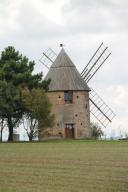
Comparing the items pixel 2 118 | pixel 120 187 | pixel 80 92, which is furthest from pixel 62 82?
pixel 120 187

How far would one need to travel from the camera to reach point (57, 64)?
75375 millimetres

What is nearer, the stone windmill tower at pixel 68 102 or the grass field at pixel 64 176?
the grass field at pixel 64 176

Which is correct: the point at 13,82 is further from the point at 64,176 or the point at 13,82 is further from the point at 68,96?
the point at 64,176

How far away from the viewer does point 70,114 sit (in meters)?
74.1

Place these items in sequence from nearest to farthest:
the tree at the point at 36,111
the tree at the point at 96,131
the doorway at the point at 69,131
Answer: the tree at the point at 36,111, the doorway at the point at 69,131, the tree at the point at 96,131

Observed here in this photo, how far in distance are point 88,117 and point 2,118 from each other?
10.6 m

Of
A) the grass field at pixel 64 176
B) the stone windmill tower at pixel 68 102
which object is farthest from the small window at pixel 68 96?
the grass field at pixel 64 176

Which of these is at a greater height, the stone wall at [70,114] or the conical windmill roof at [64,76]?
the conical windmill roof at [64,76]

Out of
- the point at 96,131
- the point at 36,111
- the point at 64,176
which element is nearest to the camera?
the point at 64,176

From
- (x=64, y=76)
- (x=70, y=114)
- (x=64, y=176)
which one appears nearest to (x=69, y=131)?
(x=70, y=114)

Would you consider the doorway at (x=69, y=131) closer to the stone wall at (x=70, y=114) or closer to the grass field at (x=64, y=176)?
the stone wall at (x=70, y=114)

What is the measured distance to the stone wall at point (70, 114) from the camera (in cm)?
7362

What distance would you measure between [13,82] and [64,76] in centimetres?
711

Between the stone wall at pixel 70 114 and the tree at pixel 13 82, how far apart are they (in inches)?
117
